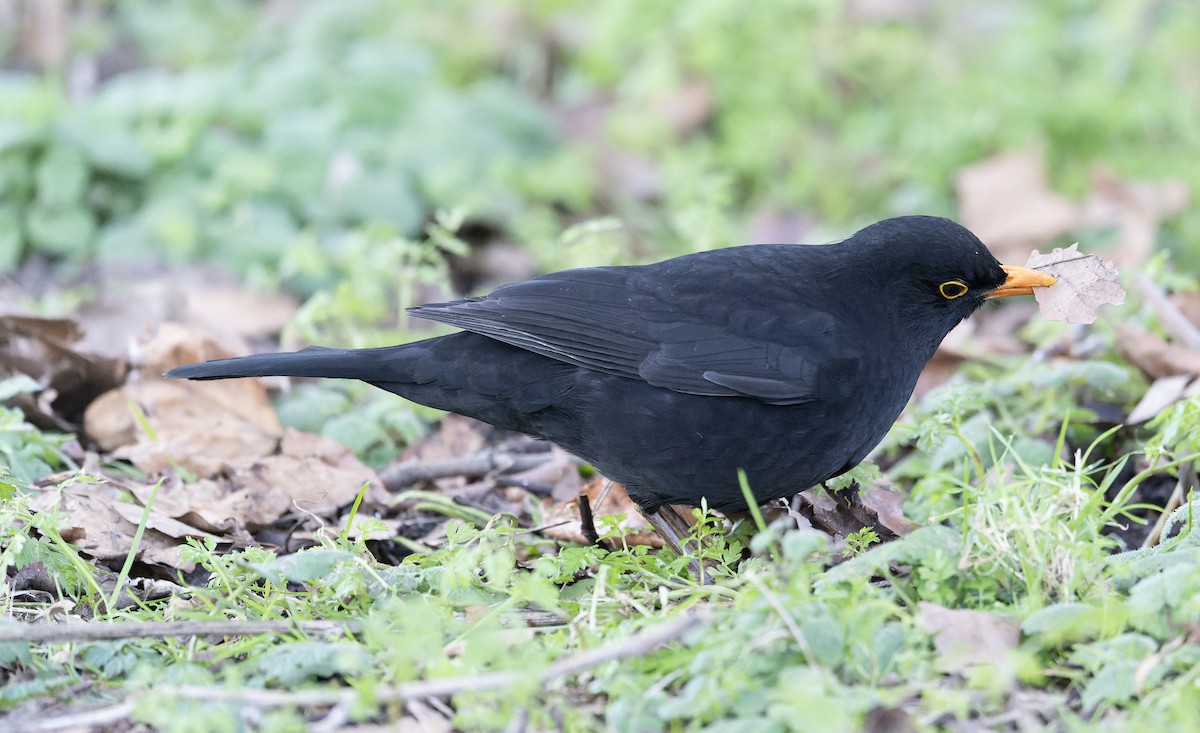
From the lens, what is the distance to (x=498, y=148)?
753 centimetres

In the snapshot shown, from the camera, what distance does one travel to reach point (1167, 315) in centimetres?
475

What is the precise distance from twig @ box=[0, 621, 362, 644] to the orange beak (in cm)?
221

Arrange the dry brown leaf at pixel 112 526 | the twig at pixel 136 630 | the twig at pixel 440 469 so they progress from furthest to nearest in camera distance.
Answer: the twig at pixel 440 469
the dry brown leaf at pixel 112 526
the twig at pixel 136 630

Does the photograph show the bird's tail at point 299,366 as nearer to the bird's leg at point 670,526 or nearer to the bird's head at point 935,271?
the bird's leg at point 670,526

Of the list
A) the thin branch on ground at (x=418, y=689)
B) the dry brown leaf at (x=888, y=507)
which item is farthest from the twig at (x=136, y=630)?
the dry brown leaf at (x=888, y=507)

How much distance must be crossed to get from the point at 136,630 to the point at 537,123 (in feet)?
18.1

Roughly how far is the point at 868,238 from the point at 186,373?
2118 mm

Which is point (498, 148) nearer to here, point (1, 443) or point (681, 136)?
point (681, 136)

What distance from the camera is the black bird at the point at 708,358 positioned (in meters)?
3.63

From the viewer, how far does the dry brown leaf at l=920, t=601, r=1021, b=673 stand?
2645 millimetres

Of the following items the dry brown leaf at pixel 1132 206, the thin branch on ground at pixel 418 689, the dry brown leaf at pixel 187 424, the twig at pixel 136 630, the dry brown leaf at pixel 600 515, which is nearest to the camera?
the thin branch on ground at pixel 418 689

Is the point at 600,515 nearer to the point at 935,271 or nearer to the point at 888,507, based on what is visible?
the point at 888,507

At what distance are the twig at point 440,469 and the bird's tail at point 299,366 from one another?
2.10ft

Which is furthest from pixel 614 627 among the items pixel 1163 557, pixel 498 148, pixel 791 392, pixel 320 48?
pixel 320 48
